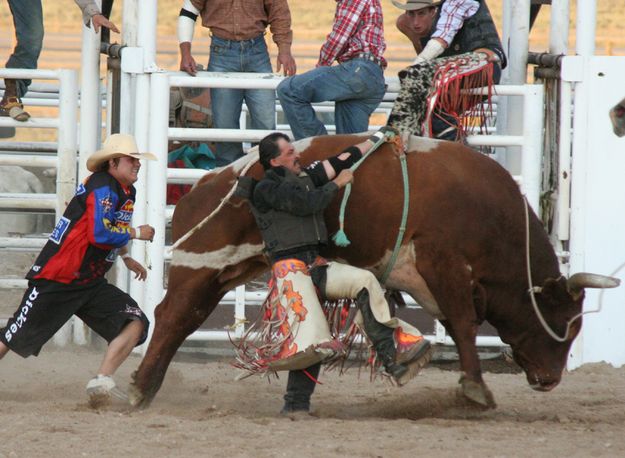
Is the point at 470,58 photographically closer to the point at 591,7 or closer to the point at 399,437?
the point at 591,7

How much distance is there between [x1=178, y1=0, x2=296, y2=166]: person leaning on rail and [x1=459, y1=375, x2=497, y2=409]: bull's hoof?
2516 millimetres

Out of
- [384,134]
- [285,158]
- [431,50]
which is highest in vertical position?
[431,50]

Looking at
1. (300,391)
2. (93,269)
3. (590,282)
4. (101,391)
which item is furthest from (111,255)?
(590,282)

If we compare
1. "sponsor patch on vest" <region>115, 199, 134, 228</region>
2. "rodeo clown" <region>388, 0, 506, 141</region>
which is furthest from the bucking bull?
"rodeo clown" <region>388, 0, 506, 141</region>

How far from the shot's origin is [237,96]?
7.32 m

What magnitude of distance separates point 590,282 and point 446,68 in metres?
1.78

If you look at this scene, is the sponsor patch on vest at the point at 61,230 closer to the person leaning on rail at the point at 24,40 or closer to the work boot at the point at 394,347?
the work boot at the point at 394,347

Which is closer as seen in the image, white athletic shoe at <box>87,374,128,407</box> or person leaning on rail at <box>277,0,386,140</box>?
white athletic shoe at <box>87,374,128,407</box>

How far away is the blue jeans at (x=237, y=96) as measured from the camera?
727 centimetres

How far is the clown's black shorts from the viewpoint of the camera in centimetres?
574

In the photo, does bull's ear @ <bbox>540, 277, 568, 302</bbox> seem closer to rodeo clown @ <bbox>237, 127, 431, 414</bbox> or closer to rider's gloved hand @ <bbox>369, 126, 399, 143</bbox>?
rodeo clown @ <bbox>237, 127, 431, 414</bbox>

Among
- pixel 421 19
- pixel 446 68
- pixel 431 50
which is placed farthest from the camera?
pixel 421 19

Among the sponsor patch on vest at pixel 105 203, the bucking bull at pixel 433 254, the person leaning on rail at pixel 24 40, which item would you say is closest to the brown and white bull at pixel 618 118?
the bucking bull at pixel 433 254

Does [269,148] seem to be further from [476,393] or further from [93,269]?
[476,393]
